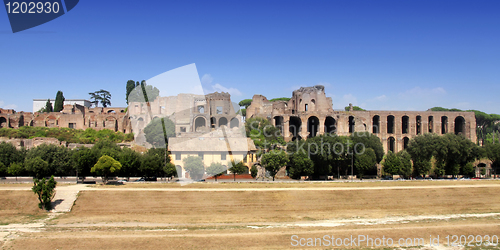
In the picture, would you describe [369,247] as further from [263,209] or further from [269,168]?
[269,168]

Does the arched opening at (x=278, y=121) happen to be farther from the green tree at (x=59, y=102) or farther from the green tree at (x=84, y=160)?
the green tree at (x=59, y=102)

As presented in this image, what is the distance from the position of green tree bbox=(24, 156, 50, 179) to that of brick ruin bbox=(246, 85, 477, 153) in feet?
122

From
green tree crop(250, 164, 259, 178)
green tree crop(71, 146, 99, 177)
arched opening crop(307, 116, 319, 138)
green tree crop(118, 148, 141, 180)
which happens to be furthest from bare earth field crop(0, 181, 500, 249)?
arched opening crop(307, 116, 319, 138)

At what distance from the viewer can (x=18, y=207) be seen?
28781mm

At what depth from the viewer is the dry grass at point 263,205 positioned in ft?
91.4

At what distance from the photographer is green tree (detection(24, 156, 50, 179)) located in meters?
37.4

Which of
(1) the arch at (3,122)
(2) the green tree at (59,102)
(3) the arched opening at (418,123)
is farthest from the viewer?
(2) the green tree at (59,102)

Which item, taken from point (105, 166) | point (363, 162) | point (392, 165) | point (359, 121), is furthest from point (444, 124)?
point (105, 166)

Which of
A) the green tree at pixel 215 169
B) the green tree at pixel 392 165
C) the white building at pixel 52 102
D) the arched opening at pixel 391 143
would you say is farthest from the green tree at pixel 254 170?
the white building at pixel 52 102

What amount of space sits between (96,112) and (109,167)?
42.3 metres

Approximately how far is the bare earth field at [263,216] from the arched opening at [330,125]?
2490 centimetres

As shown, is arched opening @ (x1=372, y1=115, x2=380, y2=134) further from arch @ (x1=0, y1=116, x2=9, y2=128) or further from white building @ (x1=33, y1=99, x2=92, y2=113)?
arch @ (x1=0, y1=116, x2=9, y2=128)

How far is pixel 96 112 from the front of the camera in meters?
72.8

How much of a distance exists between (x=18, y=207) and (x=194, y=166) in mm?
16909
